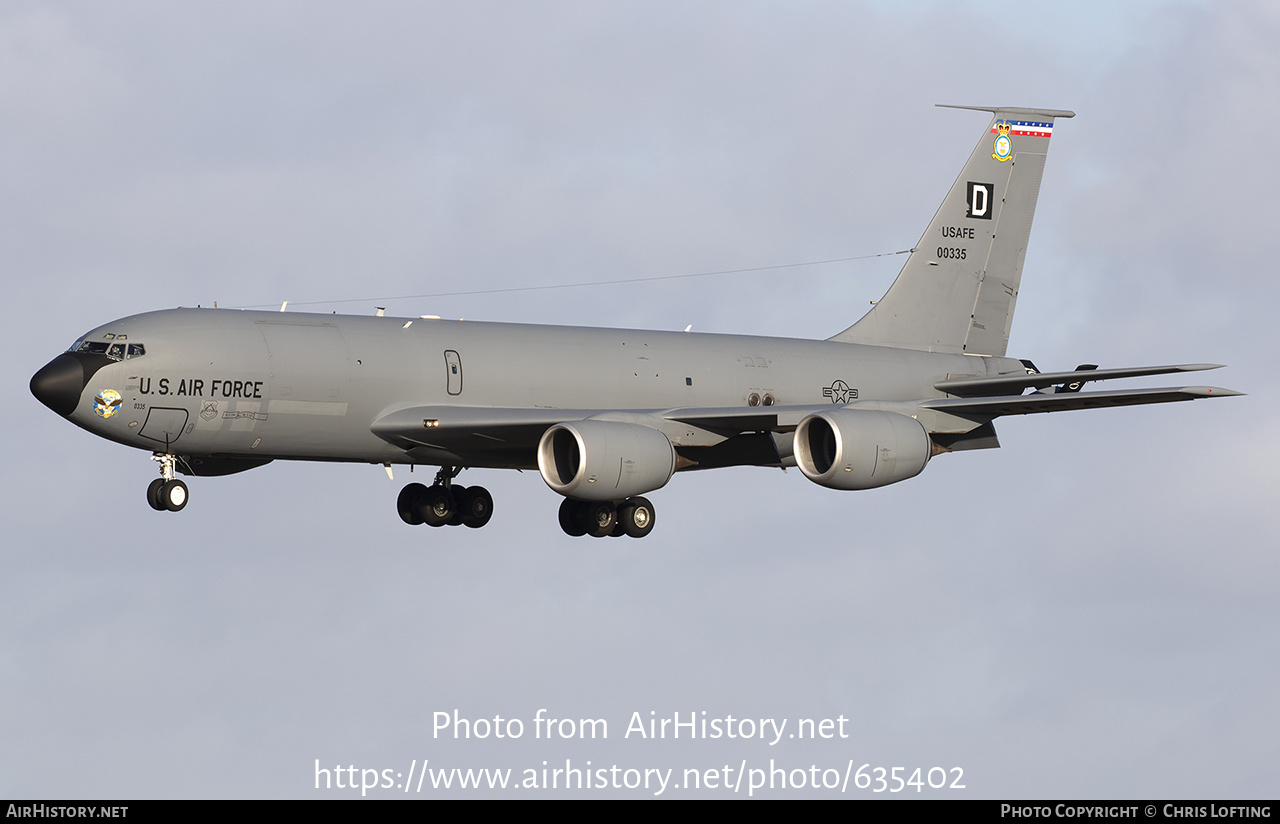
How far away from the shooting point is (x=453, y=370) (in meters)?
35.0

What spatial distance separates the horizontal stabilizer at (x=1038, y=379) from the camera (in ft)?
116

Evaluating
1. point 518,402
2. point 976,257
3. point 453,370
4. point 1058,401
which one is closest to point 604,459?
point 518,402

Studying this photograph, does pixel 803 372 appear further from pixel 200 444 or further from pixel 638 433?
pixel 200 444

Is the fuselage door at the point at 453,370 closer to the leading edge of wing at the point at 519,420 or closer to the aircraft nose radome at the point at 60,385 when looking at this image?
the leading edge of wing at the point at 519,420

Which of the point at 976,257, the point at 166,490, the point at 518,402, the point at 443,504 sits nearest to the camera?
the point at 166,490

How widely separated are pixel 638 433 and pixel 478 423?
290 centimetres

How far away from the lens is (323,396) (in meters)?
33.5

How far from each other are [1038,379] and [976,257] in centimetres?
568

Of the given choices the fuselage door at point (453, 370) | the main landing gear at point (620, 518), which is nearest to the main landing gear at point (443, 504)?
the main landing gear at point (620, 518)

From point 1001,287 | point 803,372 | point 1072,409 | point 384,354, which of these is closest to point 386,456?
point 384,354

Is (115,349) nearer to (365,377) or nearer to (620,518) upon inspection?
(365,377)

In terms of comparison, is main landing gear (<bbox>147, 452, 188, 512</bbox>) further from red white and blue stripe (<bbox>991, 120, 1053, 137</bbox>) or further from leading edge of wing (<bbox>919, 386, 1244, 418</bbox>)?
red white and blue stripe (<bbox>991, 120, 1053, 137</bbox>)

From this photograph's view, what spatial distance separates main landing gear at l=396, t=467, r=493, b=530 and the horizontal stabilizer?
33.8ft

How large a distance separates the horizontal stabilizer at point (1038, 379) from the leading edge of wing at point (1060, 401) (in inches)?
49.3
